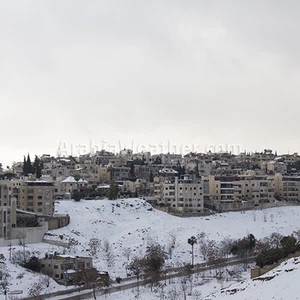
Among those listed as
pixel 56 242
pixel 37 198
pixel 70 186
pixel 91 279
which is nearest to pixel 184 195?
pixel 70 186

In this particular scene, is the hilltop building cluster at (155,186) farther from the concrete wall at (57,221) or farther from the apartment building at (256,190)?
the concrete wall at (57,221)

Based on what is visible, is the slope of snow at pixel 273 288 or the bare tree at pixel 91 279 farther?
the bare tree at pixel 91 279

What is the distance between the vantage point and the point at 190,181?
82.1 meters

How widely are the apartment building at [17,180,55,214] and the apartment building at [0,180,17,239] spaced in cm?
769

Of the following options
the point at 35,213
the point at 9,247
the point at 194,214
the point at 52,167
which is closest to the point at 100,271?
the point at 9,247

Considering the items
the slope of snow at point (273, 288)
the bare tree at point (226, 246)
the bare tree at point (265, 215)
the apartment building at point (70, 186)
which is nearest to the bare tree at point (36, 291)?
the slope of snow at point (273, 288)

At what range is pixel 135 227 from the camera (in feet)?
226

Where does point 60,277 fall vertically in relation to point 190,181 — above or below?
below

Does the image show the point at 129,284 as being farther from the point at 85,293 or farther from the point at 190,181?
the point at 190,181

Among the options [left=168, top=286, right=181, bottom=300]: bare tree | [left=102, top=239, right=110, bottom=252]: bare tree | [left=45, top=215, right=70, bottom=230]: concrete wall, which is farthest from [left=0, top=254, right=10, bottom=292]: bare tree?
[left=45, top=215, right=70, bottom=230]: concrete wall

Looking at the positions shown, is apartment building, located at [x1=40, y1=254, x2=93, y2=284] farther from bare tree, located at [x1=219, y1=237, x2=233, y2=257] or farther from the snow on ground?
bare tree, located at [x1=219, y1=237, x2=233, y2=257]

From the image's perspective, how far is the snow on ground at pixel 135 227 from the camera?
57.2 m

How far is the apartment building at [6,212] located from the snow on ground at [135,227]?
123 inches

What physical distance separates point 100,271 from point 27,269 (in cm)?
633
